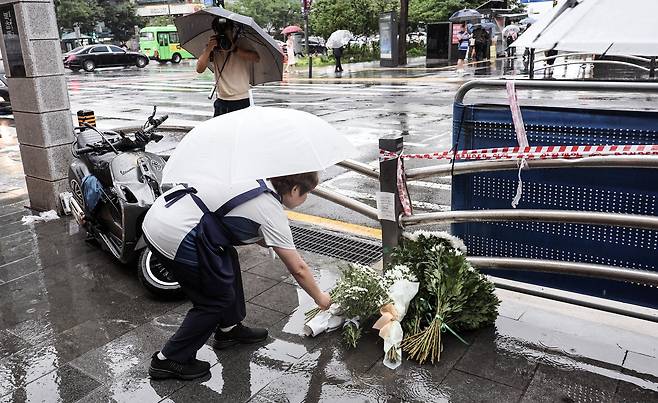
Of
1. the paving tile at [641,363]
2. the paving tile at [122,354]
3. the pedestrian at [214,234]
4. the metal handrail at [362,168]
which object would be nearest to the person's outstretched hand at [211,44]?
the metal handrail at [362,168]

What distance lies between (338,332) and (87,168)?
297 cm

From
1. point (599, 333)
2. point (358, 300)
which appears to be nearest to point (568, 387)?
point (599, 333)

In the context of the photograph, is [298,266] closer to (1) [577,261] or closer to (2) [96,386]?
(2) [96,386]

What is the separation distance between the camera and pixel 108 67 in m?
41.2

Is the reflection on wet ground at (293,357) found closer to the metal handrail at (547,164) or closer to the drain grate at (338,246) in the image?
the drain grate at (338,246)

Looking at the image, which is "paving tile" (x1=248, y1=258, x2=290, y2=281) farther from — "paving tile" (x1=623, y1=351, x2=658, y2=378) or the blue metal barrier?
A: "paving tile" (x1=623, y1=351, x2=658, y2=378)

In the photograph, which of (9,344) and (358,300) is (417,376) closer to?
(358,300)

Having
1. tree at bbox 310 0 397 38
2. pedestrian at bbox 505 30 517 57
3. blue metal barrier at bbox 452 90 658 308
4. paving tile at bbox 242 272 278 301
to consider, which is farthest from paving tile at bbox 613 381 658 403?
tree at bbox 310 0 397 38

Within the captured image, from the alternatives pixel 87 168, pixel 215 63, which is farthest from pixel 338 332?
pixel 215 63

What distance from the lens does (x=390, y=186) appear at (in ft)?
14.0

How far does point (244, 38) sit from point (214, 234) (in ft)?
12.5

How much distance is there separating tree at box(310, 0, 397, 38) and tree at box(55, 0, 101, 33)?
37.5 m

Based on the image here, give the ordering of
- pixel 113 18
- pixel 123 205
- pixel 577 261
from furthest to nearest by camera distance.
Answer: pixel 113 18 → pixel 123 205 → pixel 577 261

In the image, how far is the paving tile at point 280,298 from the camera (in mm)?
4289
